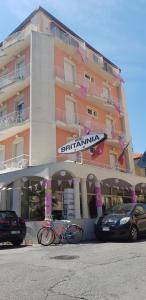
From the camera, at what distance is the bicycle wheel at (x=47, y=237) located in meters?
13.0

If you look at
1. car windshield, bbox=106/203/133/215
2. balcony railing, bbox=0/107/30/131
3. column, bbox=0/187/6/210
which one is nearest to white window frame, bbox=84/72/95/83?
balcony railing, bbox=0/107/30/131

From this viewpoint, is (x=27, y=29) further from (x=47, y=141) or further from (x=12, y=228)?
(x=12, y=228)

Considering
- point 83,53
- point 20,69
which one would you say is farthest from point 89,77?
point 20,69

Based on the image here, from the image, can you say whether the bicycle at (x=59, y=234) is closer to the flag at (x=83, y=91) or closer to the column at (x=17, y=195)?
the column at (x=17, y=195)

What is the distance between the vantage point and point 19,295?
4.68 m

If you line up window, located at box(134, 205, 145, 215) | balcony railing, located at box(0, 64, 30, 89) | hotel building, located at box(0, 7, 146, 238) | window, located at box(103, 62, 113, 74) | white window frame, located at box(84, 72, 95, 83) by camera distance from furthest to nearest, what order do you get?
window, located at box(103, 62, 113, 74), white window frame, located at box(84, 72, 95, 83), balcony railing, located at box(0, 64, 30, 89), hotel building, located at box(0, 7, 146, 238), window, located at box(134, 205, 145, 215)

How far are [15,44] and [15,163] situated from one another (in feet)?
30.4

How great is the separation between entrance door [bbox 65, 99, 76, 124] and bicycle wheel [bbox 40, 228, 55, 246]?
10209mm

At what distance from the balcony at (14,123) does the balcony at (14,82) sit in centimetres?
170

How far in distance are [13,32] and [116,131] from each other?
12244 mm

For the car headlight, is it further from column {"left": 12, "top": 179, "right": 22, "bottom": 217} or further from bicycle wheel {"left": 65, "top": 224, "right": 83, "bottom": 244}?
column {"left": 12, "top": 179, "right": 22, "bottom": 217}

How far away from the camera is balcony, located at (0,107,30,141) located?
67.6 ft

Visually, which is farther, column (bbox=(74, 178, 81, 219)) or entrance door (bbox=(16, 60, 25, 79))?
entrance door (bbox=(16, 60, 25, 79))

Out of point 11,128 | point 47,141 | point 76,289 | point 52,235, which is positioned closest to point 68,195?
point 52,235
